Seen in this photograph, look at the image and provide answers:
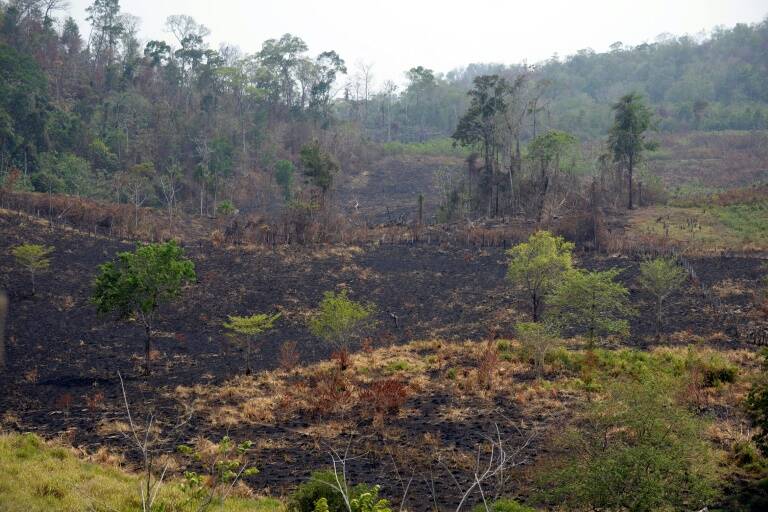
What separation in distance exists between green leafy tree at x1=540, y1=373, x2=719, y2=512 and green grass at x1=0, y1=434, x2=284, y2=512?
577 cm

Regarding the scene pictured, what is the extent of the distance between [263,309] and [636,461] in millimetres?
23610

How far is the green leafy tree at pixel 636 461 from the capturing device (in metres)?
11.2

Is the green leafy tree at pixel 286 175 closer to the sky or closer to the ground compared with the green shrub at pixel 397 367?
closer to the sky

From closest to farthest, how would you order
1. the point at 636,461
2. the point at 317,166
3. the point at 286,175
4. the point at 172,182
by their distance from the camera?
the point at 636,461, the point at 317,166, the point at 172,182, the point at 286,175

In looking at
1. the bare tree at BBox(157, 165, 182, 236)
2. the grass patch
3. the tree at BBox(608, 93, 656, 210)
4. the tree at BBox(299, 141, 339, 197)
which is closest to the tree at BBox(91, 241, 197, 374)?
the tree at BBox(299, 141, 339, 197)

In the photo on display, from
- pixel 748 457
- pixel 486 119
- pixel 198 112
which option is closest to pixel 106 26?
pixel 198 112

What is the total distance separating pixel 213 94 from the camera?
6938cm

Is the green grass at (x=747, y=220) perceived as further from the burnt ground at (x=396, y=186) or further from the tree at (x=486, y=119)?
the burnt ground at (x=396, y=186)

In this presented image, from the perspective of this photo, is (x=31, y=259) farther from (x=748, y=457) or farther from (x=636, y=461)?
(x=748, y=457)

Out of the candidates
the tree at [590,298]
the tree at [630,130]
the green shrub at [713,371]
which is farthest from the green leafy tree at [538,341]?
the tree at [630,130]

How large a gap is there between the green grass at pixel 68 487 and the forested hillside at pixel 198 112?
3218 centimetres

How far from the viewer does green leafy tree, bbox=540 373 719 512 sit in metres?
11.2

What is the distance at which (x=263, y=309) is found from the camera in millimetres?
32406

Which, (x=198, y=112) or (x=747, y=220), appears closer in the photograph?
(x=747, y=220)
